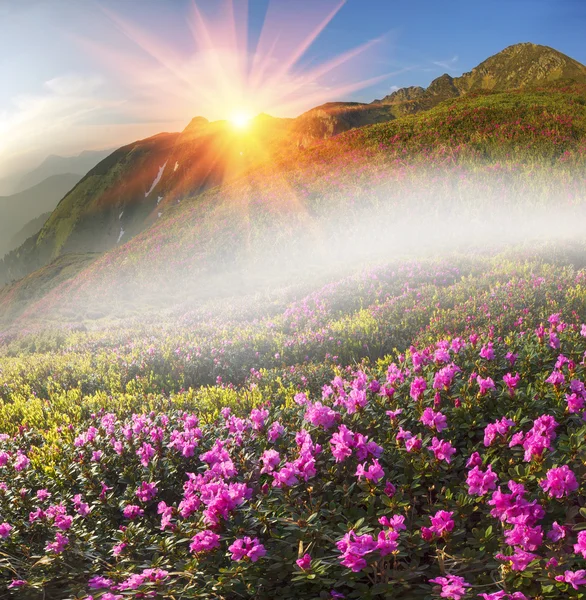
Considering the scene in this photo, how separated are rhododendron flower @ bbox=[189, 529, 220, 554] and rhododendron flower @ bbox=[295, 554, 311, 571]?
0.55 m

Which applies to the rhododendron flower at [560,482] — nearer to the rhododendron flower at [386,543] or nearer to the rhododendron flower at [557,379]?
the rhododendron flower at [386,543]

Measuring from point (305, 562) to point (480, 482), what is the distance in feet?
3.79

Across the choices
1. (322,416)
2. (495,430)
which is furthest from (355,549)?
(495,430)

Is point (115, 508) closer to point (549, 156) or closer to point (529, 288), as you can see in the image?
point (529, 288)

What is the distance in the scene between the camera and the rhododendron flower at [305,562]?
2328 millimetres

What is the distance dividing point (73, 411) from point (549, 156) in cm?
1921

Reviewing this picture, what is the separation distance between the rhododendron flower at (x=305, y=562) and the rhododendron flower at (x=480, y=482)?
3.51 ft

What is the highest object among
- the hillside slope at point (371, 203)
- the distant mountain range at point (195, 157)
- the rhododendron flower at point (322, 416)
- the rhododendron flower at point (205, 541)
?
the distant mountain range at point (195, 157)

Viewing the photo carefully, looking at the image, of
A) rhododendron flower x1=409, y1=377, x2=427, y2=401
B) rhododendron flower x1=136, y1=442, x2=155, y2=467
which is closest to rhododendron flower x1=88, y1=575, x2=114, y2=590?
rhododendron flower x1=136, y1=442, x2=155, y2=467

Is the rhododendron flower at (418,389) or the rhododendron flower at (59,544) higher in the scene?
the rhododendron flower at (418,389)

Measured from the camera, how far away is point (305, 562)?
233 cm

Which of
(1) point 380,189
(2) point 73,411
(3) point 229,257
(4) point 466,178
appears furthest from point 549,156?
(2) point 73,411

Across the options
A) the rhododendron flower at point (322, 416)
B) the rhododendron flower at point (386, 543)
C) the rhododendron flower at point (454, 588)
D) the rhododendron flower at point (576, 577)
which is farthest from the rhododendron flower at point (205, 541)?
the rhododendron flower at point (576, 577)

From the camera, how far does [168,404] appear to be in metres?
6.30
